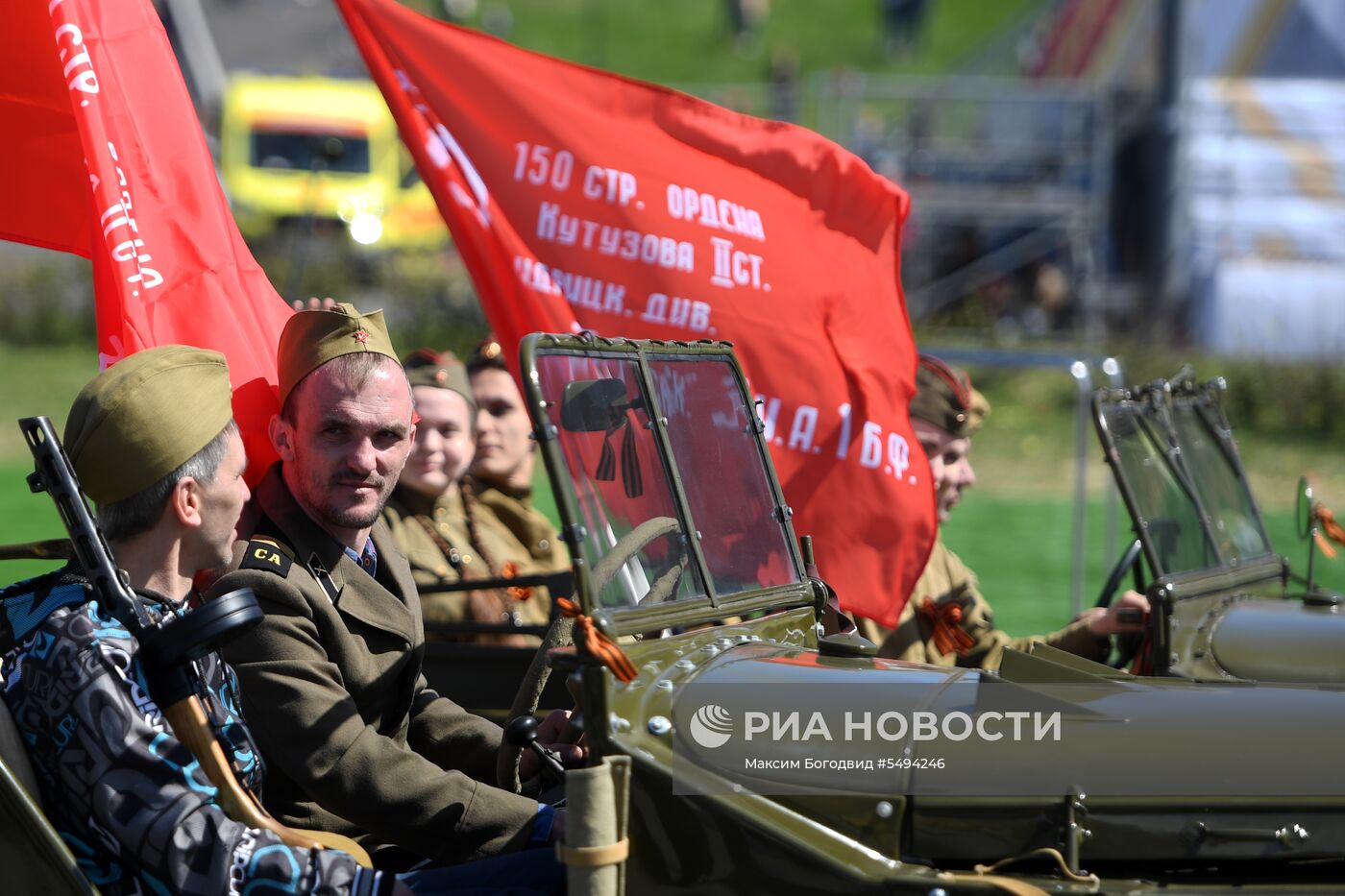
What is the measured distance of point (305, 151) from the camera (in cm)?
2492

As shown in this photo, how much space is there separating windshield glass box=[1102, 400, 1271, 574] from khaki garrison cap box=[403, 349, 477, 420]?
83.7 inches

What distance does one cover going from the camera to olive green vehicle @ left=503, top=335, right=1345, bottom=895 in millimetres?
2754

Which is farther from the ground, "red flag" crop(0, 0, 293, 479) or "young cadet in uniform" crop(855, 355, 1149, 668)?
"red flag" crop(0, 0, 293, 479)

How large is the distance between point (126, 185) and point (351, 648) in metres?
1.63

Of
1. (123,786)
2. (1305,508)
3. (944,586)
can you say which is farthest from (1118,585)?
(123,786)

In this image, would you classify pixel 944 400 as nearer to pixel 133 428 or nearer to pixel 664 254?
pixel 664 254

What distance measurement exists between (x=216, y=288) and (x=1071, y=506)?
11807 millimetres

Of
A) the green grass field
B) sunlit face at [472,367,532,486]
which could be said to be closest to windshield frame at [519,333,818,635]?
sunlit face at [472,367,532,486]

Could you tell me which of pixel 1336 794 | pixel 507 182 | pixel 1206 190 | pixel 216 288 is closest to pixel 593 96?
pixel 507 182

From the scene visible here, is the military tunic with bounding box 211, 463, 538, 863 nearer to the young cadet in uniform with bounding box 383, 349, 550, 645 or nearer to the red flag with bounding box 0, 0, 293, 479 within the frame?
the red flag with bounding box 0, 0, 293, 479

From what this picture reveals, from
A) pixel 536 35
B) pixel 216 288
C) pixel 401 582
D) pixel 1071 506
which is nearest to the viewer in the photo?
pixel 401 582

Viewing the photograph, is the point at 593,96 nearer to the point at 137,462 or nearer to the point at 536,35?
the point at 137,462

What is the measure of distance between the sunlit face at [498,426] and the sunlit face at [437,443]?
21.0 inches

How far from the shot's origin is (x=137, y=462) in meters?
2.92
